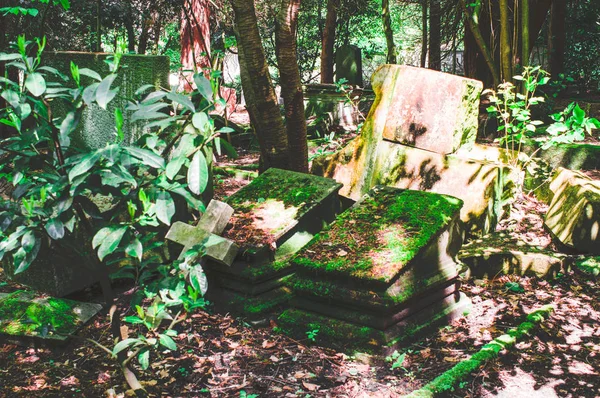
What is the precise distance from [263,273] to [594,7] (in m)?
14.0

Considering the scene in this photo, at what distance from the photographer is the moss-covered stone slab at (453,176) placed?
197 inches

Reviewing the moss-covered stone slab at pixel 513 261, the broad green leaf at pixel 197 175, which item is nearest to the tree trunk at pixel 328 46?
the moss-covered stone slab at pixel 513 261

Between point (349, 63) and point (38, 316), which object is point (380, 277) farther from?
point (349, 63)

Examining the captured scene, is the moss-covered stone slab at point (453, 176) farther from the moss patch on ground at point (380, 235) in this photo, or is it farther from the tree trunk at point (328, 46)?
the tree trunk at point (328, 46)

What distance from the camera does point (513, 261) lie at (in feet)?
14.9

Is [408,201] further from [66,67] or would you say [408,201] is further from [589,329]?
[66,67]

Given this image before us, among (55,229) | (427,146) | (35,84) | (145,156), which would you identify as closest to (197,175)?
(145,156)

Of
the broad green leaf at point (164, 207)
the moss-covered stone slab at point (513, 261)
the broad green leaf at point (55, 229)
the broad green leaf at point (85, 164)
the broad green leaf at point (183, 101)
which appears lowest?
the moss-covered stone slab at point (513, 261)

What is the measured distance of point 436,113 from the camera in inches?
208

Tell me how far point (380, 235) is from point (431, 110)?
186 centimetres

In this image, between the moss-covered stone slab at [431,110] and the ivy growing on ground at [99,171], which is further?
the moss-covered stone slab at [431,110]

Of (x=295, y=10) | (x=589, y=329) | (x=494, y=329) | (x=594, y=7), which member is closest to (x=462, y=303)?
(x=494, y=329)

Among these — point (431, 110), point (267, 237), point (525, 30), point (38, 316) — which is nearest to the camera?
point (38, 316)

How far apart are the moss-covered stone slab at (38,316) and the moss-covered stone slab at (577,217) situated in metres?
3.68
